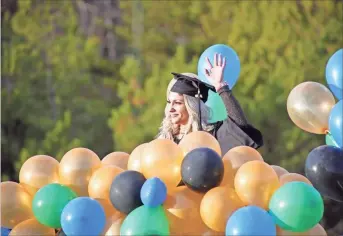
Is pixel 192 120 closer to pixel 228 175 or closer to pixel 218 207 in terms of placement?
pixel 228 175

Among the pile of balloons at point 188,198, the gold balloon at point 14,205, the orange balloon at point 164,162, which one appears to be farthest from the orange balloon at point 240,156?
the gold balloon at point 14,205

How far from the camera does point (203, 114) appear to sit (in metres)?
4.77

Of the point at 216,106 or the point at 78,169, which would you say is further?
the point at 216,106

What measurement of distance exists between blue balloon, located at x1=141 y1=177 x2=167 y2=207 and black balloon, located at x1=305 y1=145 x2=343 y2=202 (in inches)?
29.5

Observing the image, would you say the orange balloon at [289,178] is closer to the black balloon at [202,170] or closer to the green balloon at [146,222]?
the black balloon at [202,170]

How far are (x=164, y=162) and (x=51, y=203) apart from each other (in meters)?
0.60

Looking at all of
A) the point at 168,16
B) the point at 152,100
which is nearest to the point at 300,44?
the point at 152,100

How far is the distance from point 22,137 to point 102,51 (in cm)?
830

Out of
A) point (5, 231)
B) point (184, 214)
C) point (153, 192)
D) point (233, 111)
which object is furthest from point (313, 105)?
point (5, 231)

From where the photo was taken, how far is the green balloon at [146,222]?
362 cm

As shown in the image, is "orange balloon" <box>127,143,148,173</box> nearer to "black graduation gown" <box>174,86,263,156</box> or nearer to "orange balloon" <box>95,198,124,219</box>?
"orange balloon" <box>95,198,124,219</box>

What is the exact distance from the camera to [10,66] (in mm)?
14211

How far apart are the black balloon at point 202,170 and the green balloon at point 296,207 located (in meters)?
0.28

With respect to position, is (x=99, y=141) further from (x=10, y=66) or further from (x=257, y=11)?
(x=257, y=11)
